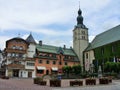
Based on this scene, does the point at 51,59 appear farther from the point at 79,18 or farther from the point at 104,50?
the point at 104,50

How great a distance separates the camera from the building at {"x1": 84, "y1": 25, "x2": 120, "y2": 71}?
5361 centimetres

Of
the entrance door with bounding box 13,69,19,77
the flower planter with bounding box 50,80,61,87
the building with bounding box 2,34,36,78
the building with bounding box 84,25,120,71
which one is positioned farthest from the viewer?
the entrance door with bounding box 13,69,19,77

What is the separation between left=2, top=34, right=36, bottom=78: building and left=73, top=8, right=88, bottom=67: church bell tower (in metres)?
18.4

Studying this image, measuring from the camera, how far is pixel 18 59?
64000mm

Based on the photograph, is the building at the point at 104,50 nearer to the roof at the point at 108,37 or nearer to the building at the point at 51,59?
the roof at the point at 108,37

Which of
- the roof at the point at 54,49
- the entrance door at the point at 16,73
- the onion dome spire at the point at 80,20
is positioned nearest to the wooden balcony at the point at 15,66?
the entrance door at the point at 16,73

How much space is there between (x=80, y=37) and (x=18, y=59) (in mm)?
25380

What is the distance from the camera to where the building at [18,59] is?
2479 inches

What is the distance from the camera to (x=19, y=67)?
63.5 m

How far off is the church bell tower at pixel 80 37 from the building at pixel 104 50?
3.98 m

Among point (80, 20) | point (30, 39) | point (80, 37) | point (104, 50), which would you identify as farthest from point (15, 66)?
point (80, 20)

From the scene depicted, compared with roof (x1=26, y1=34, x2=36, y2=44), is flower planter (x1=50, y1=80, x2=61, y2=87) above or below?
below

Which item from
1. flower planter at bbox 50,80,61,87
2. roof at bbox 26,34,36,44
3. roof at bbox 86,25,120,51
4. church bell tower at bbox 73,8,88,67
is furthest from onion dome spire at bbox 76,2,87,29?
flower planter at bbox 50,80,61,87

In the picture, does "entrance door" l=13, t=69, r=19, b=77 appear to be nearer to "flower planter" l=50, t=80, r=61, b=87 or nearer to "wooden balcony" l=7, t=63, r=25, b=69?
"wooden balcony" l=7, t=63, r=25, b=69
